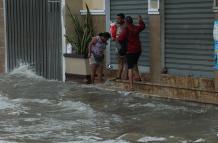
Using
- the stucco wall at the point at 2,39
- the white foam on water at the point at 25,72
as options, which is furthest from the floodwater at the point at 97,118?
the stucco wall at the point at 2,39

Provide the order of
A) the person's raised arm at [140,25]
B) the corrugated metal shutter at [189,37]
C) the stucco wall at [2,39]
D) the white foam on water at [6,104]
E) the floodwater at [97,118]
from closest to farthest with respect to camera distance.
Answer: the floodwater at [97,118], the white foam on water at [6,104], the corrugated metal shutter at [189,37], the person's raised arm at [140,25], the stucco wall at [2,39]

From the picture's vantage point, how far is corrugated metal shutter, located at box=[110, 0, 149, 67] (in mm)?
14703

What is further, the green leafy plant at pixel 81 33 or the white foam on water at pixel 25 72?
the white foam on water at pixel 25 72

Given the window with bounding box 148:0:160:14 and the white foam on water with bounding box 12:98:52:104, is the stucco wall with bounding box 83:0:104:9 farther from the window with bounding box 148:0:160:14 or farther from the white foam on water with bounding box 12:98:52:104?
the white foam on water with bounding box 12:98:52:104

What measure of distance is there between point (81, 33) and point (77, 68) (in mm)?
986

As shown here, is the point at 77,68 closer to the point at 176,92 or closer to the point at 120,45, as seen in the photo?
the point at 120,45

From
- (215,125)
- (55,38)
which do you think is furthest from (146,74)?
(215,125)

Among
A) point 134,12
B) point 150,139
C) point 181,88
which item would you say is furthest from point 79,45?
point 150,139

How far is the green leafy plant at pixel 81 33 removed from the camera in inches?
631

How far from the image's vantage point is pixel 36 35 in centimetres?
1777

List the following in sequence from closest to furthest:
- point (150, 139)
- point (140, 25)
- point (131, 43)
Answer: point (150, 139) → point (131, 43) → point (140, 25)

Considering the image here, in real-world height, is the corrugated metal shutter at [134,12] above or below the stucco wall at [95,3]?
below

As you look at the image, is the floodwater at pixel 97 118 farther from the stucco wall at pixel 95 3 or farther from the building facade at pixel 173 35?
the stucco wall at pixel 95 3

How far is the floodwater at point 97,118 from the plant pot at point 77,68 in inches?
24.2
